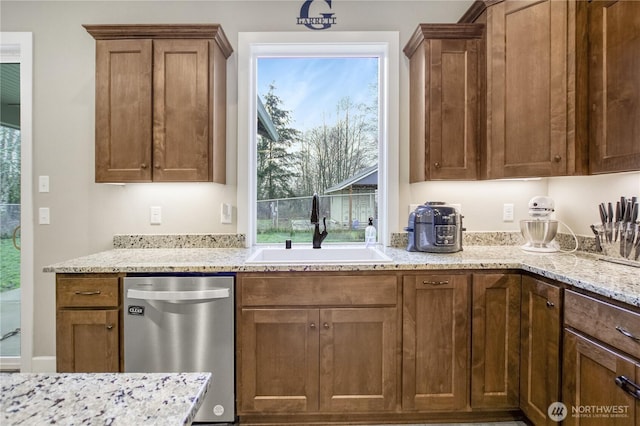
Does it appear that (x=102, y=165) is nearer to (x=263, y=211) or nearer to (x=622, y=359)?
(x=263, y=211)

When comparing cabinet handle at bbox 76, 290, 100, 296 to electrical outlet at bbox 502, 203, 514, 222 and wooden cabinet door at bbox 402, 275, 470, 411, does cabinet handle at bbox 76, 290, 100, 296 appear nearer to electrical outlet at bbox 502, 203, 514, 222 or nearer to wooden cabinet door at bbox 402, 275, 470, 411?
wooden cabinet door at bbox 402, 275, 470, 411

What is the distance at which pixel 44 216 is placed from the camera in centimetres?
235

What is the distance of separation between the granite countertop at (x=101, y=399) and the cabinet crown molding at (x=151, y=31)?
6.58 feet

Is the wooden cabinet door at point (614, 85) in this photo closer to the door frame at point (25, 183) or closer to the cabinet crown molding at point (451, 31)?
the cabinet crown molding at point (451, 31)

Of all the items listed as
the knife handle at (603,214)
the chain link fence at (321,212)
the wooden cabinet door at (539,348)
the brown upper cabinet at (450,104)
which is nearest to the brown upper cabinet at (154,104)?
the chain link fence at (321,212)

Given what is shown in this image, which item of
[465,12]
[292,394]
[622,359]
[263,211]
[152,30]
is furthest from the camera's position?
[263,211]

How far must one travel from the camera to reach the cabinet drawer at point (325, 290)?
1.76 m

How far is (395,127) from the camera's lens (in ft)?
7.75

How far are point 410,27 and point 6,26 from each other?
2.90m

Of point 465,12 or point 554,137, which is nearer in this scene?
point 554,137

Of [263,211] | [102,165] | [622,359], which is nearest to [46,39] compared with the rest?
[102,165]

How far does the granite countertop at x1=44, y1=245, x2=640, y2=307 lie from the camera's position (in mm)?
1449

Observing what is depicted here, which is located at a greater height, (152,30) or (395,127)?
(152,30)

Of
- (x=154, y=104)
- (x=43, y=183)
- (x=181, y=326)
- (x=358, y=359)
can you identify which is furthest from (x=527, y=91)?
(x=43, y=183)
